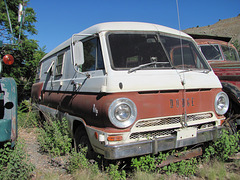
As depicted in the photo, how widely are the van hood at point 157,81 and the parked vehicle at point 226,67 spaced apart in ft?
3.21

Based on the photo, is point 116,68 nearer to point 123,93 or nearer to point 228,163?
point 123,93

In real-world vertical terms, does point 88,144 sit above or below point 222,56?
below

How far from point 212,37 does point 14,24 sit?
9380 millimetres

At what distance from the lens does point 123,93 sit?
306 centimetres

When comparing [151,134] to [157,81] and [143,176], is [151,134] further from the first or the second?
[157,81]

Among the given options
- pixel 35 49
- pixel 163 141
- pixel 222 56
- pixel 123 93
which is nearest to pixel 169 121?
pixel 163 141

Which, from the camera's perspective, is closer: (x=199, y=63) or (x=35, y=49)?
(x=199, y=63)

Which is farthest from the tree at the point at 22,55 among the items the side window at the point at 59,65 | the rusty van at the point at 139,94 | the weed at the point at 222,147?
the weed at the point at 222,147

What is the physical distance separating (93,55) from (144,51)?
89cm

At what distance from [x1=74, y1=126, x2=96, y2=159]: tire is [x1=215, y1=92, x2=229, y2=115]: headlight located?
2305 millimetres

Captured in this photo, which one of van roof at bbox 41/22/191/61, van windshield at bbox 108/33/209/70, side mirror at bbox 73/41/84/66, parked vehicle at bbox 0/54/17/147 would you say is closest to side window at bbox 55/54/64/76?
van roof at bbox 41/22/191/61

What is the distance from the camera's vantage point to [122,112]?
9.84 ft

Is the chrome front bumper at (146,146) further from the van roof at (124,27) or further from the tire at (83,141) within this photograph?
the van roof at (124,27)

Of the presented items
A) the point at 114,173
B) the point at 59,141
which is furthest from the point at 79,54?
the point at 114,173
